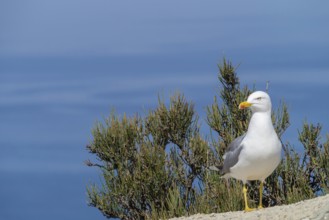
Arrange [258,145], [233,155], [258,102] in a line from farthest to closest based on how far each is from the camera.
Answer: [233,155], [258,102], [258,145]

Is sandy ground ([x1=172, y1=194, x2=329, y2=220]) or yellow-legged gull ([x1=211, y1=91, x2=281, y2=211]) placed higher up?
yellow-legged gull ([x1=211, y1=91, x2=281, y2=211])

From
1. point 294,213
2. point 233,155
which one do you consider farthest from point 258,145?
point 294,213

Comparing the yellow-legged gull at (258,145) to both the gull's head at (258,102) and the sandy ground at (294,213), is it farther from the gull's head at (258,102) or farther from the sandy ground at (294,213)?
the sandy ground at (294,213)

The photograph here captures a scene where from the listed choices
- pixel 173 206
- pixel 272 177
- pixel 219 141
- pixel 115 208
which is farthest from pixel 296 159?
pixel 115 208

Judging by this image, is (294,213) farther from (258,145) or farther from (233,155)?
(233,155)

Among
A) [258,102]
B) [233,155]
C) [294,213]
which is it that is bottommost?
[294,213]

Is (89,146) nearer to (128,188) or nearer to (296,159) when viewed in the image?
(128,188)

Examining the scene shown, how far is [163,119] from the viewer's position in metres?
14.2

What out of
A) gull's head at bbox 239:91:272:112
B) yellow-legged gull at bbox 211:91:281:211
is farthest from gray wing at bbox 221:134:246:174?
gull's head at bbox 239:91:272:112

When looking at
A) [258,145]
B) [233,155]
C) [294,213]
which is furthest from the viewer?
[233,155]

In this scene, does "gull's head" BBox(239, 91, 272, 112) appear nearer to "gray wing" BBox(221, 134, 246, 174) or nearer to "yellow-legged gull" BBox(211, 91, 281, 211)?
"yellow-legged gull" BBox(211, 91, 281, 211)

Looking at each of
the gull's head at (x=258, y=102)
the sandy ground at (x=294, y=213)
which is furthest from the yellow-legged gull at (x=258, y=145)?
the sandy ground at (x=294, y=213)

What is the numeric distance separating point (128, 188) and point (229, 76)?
287cm

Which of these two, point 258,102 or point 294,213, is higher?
point 258,102
